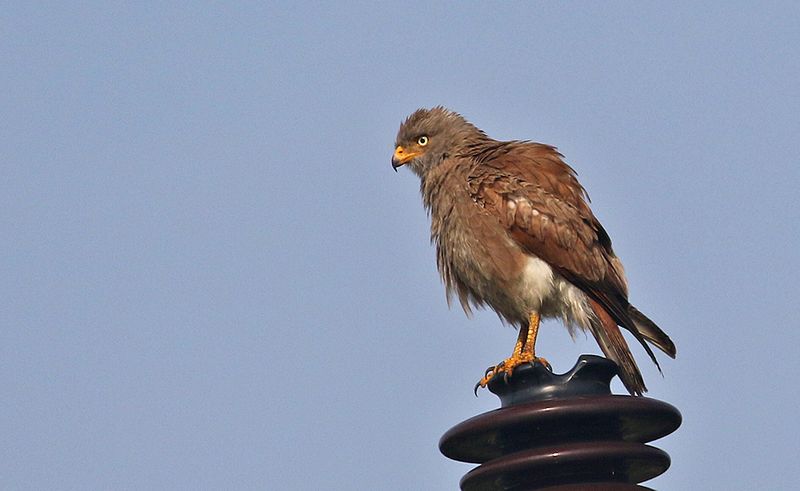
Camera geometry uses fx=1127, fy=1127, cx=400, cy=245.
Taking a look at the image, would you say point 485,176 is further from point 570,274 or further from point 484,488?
point 484,488

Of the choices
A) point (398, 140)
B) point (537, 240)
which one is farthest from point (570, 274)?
point (398, 140)

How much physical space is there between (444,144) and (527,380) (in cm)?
453

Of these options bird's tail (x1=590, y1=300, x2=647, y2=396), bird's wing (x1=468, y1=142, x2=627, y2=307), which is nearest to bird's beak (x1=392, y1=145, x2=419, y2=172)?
bird's wing (x1=468, y1=142, x2=627, y2=307)

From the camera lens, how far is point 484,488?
3.63m

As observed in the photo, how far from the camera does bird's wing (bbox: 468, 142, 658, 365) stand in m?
6.92

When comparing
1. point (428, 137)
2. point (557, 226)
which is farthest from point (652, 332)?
point (428, 137)

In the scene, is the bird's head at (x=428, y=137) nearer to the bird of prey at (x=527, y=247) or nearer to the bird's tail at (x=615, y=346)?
the bird of prey at (x=527, y=247)

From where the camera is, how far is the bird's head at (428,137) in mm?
8102

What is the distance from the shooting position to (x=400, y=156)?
846 centimetres

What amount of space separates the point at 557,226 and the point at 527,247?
0.23 metres

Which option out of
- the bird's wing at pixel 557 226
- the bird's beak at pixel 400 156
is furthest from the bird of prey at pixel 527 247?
the bird's beak at pixel 400 156

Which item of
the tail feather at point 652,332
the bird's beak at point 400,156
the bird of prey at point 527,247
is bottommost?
the tail feather at point 652,332

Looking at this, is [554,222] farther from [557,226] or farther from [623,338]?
[623,338]

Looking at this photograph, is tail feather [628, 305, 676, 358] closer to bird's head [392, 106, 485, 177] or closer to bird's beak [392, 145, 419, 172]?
bird's head [392, 106, 485, 177]
